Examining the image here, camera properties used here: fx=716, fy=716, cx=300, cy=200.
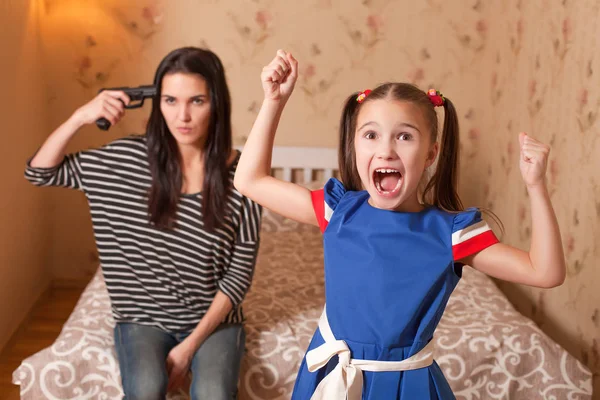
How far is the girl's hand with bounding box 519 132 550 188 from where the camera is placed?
952 millimetres

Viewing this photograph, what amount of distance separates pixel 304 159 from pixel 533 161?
2129mm

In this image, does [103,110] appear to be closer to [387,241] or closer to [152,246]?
[152,246]

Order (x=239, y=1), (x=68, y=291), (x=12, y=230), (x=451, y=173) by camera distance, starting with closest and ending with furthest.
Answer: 1. (x=451, y=173)
2. (x=12, y=230)
3. (x=239, y=1)
4. (x=68, y=291)

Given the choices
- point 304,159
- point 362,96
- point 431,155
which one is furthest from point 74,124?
point 304,159

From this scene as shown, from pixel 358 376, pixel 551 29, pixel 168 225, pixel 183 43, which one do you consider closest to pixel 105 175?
pixel 168 225

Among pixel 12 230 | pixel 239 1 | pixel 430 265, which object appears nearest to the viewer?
pixel 430 265

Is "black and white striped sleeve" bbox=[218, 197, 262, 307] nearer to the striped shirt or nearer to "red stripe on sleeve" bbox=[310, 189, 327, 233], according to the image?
the striped shirt

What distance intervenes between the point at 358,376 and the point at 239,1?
216 cm

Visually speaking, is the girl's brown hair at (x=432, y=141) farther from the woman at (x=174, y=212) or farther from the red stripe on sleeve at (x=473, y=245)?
the woman at (x=174, y=212)

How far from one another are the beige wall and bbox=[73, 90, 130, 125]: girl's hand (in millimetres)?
863

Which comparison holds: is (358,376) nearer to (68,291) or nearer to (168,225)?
(168,225)

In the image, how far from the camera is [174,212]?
177cm

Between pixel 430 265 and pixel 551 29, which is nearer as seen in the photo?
pixel 430 265

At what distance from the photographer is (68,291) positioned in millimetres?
3137
